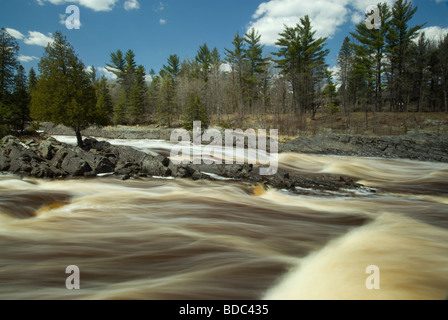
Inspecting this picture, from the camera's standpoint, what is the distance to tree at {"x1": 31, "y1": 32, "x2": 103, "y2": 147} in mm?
15117

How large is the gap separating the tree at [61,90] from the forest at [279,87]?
0.19 ft

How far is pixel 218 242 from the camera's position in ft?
13.9

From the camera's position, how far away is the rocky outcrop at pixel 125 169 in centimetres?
940

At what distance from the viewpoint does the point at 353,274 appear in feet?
9.93

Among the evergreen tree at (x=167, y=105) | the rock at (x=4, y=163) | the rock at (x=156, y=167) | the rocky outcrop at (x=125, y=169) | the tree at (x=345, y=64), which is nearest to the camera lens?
the rocky outcrop at (x=125, y=169)

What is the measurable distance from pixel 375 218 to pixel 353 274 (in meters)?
3.20

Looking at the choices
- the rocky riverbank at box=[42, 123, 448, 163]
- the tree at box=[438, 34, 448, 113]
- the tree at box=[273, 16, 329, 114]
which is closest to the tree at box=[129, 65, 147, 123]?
the tree at box=[273, 16, 329, 114]

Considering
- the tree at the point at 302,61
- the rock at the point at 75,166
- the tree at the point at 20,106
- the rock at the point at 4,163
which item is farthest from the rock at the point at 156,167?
the tree at the point at 302,61

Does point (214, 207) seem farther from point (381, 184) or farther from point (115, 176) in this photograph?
point (381, 184)

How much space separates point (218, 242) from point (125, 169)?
7506 millimetres

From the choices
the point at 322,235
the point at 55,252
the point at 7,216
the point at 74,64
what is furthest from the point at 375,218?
the point at 74,64

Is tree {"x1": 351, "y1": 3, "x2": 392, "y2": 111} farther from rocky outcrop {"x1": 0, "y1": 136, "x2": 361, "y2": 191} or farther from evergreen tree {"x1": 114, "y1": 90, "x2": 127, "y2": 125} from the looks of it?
evergreen tree {"x1": 114, "y1": 90, "x2": 127, "y2": 125}

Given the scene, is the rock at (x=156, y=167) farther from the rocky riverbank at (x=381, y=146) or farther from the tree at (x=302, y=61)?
the tree at (x=302, y=61)

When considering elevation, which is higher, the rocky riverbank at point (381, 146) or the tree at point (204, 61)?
Answer: the tree at point (204, 61)
